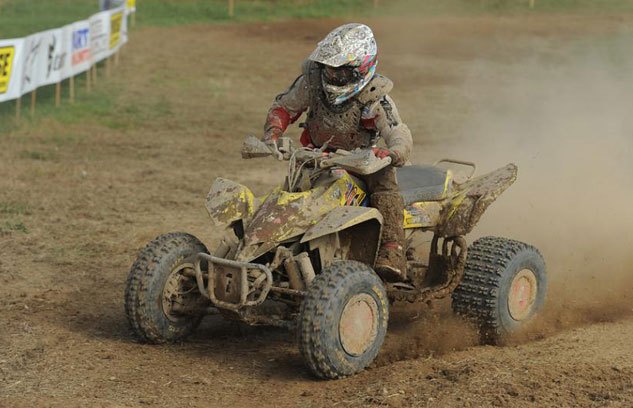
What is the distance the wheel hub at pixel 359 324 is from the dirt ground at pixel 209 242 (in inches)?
8.5

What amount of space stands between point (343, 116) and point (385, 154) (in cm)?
→ 62

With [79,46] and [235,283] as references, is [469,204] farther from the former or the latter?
[79,46]

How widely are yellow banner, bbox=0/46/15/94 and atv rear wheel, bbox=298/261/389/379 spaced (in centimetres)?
1069

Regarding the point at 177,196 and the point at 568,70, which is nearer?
the point at 177,196

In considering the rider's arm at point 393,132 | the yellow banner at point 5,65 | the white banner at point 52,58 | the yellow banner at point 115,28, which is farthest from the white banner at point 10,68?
the rider's arm at point 393,132

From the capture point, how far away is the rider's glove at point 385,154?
7.19 m

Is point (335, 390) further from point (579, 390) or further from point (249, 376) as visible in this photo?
point (579, 390)

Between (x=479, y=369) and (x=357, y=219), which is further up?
(x=357, y=219)

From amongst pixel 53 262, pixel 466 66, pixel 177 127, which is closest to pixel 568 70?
pixel 466 66

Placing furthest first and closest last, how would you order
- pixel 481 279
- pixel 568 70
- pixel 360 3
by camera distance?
pixel 360 3 < pixel 568 70 < pixel 481 279

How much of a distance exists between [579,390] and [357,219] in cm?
179

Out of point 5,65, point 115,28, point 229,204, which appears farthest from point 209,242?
point 115,28

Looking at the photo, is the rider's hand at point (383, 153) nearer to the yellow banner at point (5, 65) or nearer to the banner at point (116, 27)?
the yellow banner at point (5, 65)

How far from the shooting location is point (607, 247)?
10031 mm
